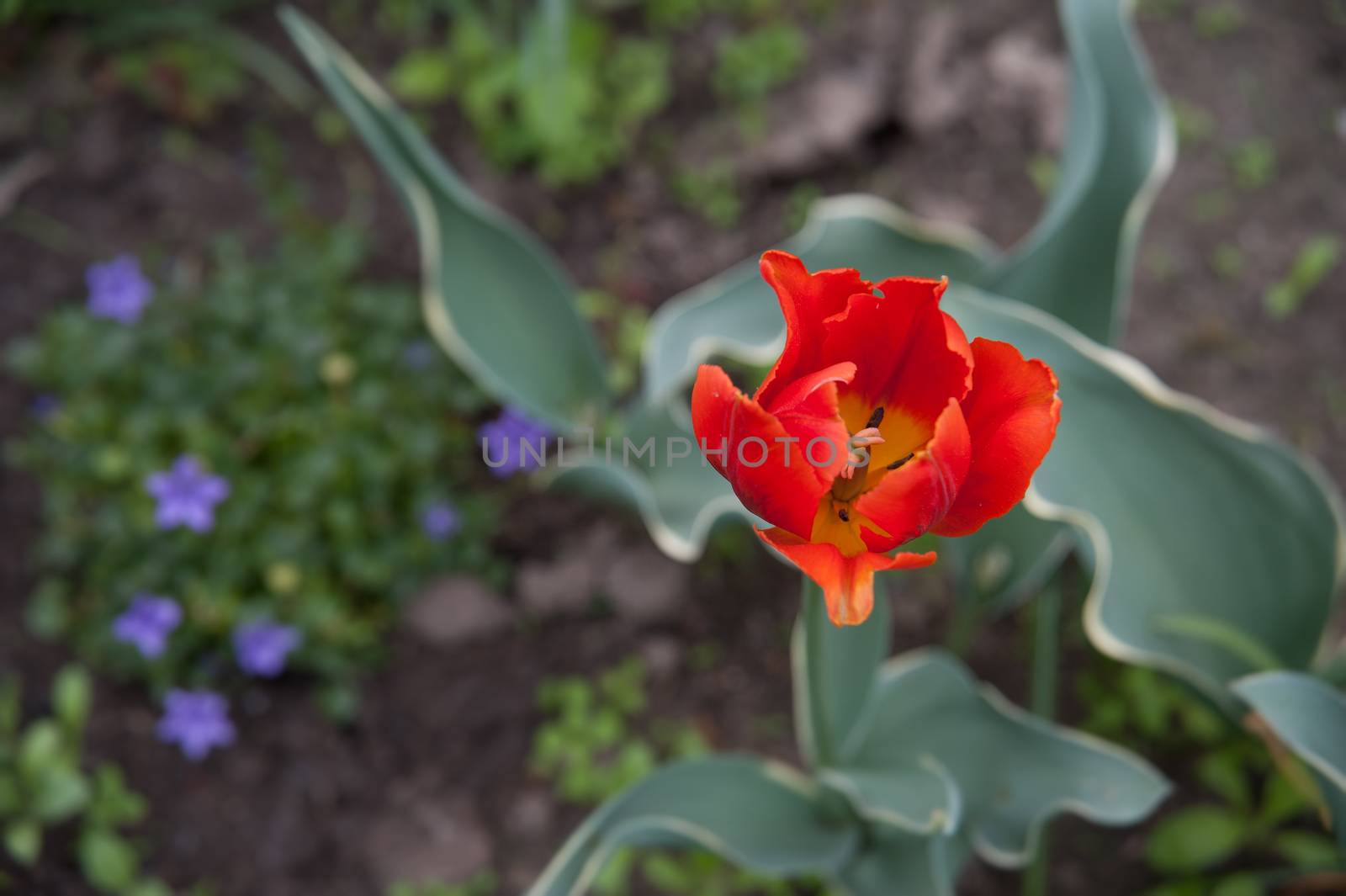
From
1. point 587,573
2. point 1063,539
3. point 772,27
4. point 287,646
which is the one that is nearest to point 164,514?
point 287,646

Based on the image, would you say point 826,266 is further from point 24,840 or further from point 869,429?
point 24,840

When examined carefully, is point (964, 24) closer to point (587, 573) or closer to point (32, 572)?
point (587, 573)

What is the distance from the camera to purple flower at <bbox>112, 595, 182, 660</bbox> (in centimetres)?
154

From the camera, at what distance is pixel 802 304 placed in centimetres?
65

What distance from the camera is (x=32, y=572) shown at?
70.7 inches

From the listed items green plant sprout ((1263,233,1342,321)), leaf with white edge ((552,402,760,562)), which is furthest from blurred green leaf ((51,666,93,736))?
green plant sprout ((1263,233,1342,321))

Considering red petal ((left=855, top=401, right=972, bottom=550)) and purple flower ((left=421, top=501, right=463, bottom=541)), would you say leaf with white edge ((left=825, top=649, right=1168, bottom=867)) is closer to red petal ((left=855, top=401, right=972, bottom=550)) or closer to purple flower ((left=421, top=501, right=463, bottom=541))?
red petal ((left=855, top=401, right=972, bottom=550))

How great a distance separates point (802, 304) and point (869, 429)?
0.32 feet

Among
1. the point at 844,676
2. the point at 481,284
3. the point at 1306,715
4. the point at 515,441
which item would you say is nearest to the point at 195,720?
the point at 515,441

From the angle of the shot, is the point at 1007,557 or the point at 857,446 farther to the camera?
the point at 1007,557

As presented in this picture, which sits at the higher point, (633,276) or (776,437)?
(776,437)

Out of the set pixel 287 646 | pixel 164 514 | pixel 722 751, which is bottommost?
pixel 722 751

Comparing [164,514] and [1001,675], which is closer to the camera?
[164,514]

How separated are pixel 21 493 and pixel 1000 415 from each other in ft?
6.11
